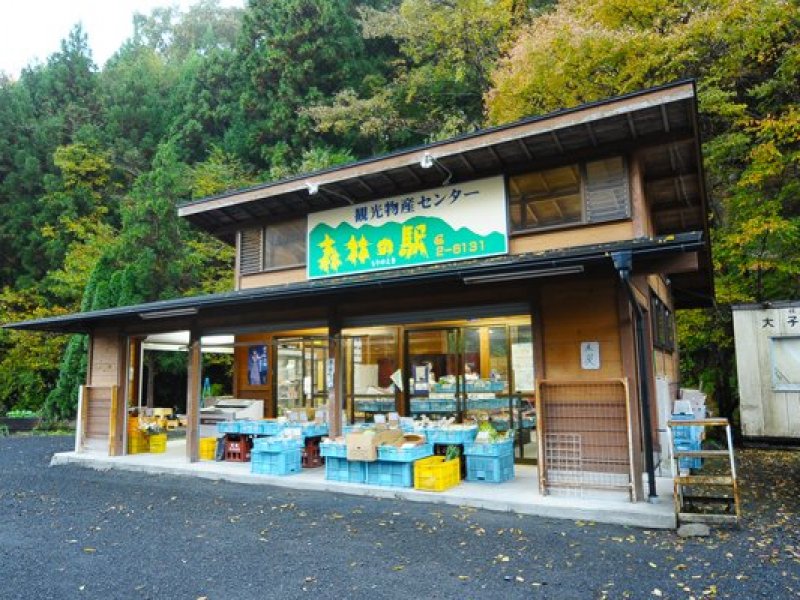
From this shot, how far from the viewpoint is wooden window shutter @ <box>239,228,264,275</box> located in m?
11.9

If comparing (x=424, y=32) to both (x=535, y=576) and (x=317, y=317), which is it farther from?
(x=535, y=576)

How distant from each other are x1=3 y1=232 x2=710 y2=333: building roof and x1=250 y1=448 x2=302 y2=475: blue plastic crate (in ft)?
7.90

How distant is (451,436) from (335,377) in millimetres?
2120

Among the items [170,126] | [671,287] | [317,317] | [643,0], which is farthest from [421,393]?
[170,126]

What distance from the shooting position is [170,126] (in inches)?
1013

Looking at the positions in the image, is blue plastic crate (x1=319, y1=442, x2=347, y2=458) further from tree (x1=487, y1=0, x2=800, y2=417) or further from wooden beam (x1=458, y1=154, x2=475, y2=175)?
tree (x1=487, y1=0, x2=800, y2=417)

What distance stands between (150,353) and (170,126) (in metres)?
11.5

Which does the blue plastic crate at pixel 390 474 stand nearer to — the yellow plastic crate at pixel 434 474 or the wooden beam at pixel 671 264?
the yellow plastic crate at pixel 434 474

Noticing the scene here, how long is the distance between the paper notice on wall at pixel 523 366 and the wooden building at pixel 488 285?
2cm

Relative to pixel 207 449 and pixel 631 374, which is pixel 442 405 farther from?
pixel 207 449

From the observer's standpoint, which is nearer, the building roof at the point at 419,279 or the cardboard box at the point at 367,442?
the building roof at the point at 419,279

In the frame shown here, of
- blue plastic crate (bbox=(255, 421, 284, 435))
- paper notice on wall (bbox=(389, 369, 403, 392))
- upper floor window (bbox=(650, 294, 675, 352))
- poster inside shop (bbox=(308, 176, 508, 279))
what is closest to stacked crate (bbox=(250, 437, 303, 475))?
blue plastic crate (bbox=(255, 421, 284, 435))

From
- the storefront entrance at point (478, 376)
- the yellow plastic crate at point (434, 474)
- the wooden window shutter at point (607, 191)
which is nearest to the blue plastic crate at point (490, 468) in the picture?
the yellow plastic crate at point (434, 474)

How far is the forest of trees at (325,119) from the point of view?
14391 mm
